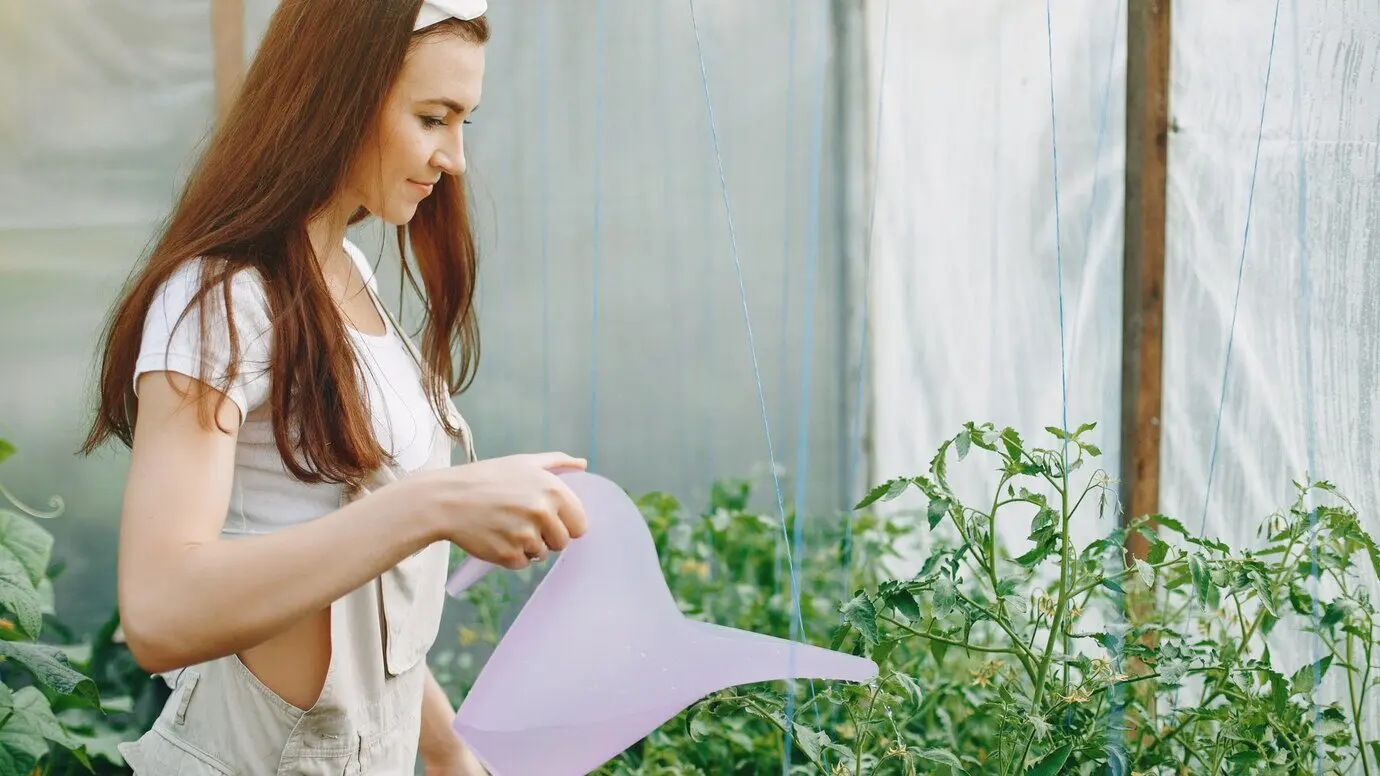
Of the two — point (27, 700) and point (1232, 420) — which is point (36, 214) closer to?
point (27, 700)

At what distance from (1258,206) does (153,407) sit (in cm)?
126

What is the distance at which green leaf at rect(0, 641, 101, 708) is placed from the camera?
1231 millimetres

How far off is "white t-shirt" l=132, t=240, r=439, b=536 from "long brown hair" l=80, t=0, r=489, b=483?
0.01 meters

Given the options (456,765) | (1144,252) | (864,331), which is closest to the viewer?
(456,765)

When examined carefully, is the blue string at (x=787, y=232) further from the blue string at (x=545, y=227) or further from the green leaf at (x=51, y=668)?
the green leaf at (x=51, y=668)

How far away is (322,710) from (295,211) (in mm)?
347

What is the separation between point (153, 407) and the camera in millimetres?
766

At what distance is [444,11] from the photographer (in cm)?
88

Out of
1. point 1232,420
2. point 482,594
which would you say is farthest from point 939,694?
point 482,594

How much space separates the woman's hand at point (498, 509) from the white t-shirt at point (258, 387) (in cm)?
17

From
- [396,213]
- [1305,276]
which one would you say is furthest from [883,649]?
[1305,276]

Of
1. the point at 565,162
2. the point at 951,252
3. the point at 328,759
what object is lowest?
the point at 328,759

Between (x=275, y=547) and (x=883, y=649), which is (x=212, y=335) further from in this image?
(x=883, y=649)

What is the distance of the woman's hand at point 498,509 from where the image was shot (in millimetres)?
714
